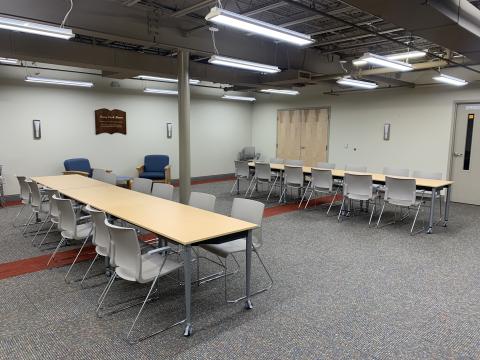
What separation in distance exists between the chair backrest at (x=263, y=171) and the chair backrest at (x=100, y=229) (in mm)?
4980

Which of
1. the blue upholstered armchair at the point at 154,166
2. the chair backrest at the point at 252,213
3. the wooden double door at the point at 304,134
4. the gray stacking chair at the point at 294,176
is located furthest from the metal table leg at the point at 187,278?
the wooden double door at the point at 304,134

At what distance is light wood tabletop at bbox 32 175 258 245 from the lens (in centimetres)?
279

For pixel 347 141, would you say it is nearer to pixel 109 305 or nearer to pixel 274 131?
pixel 274 131

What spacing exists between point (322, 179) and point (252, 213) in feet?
11.0

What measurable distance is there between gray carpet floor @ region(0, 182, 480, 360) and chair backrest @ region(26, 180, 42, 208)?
0.60 meters

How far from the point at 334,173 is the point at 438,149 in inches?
121

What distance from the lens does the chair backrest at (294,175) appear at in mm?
7050

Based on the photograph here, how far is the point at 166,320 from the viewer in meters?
2.86

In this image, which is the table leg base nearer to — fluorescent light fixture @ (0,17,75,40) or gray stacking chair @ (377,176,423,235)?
fluorescent light fixture @ (0,17,75,40)

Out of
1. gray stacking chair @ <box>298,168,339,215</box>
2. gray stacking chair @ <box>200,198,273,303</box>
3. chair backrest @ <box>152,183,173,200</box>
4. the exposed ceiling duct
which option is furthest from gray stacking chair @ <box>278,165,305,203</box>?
gray stacking chair @ <box>200,198,273,303</box>

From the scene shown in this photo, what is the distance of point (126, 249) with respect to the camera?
264cm

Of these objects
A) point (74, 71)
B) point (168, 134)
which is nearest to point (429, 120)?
point (168, 134)

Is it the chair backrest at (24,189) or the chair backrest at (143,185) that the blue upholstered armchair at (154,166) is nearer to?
the chair backrest at (143,185)

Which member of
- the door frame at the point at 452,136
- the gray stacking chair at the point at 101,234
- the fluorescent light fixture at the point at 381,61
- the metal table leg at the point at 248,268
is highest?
the fluorescent light fixture at the point at 381,61
